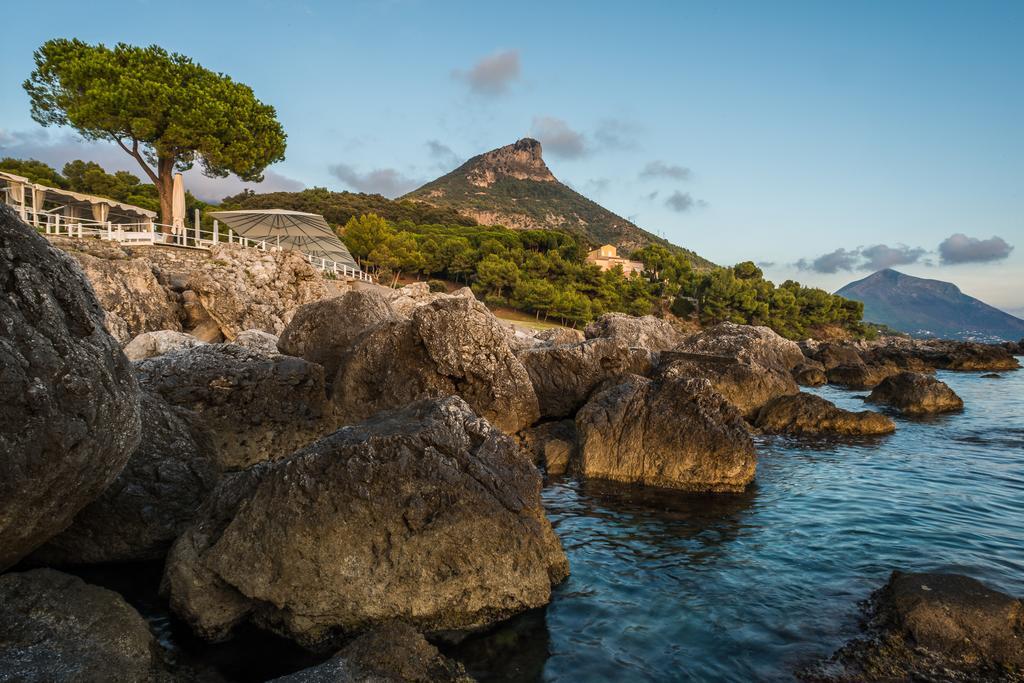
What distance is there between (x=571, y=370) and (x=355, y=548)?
36.5ft

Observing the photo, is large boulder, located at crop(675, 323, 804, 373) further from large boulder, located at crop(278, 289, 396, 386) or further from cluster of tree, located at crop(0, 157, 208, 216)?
cluster of tree, located at crop(0, 157, 208, 216)

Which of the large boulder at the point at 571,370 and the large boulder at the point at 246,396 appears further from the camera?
the large boulder at the point at 571,370

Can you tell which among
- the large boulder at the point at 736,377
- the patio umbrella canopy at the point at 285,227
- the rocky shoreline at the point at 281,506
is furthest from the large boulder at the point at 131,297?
the patio umbrella canopy at the point at 285,227

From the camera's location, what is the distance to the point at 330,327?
53.4ft

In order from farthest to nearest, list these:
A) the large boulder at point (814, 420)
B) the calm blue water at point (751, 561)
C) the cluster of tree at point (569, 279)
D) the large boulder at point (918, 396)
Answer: the cluster of tree at point (569, 279)
the large boulder at point (918, 396)
the large boulder at point (814, 420)
the calm blue water at point (751, 561)

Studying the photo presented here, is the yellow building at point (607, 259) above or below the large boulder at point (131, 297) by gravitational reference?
above

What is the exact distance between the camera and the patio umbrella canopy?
47.6m

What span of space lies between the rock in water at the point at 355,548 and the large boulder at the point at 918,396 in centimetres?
2229

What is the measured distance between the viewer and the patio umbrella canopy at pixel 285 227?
4756 cm

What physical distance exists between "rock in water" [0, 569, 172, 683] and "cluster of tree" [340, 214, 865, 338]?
7166 cm

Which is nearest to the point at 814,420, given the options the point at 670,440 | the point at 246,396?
the point at 670,440

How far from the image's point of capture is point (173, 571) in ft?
20.0

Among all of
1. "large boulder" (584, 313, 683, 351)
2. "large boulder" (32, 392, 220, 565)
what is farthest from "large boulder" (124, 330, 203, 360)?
"large boulder" (584, 313, 683, 351)

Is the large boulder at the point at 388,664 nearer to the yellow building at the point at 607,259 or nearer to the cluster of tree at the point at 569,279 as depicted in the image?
the cluster of tree at the point at 569,279
